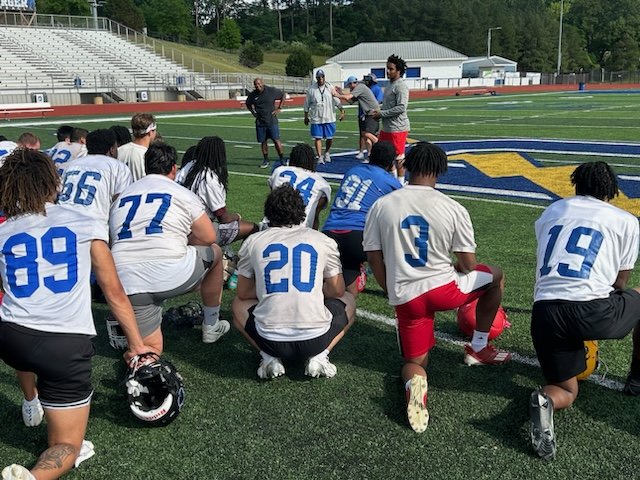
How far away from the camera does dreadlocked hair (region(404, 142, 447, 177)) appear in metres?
3.78

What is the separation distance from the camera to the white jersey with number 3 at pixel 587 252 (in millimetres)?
3295

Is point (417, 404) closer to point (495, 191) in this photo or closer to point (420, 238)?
point (420, 238)

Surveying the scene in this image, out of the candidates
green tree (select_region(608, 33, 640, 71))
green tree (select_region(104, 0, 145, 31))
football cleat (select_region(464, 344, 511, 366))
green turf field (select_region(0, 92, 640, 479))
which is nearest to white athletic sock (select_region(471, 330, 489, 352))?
football cleat (select_region(464, 344, 511, 366))

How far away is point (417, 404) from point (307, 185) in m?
2.59

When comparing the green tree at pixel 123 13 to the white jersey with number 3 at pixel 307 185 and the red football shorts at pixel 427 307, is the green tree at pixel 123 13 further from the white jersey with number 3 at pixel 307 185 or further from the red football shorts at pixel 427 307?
the red football shorts at pixel 427 307

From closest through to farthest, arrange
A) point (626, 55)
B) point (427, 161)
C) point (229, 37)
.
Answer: point (427, 161) → point (229, 37) → point (626, 55)

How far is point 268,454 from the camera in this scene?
3143 millimetres

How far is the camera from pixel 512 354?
4.19 meters

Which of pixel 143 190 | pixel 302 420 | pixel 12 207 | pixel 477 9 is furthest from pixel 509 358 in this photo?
pixel 477 9

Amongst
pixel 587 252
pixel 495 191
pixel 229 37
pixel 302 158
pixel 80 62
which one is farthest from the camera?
pixel 229 37

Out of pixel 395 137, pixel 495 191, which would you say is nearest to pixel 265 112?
pixel 395 137

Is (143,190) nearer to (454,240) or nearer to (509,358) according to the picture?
(454,240)

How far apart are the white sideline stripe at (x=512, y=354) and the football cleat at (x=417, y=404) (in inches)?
38.2

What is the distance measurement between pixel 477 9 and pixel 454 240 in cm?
10847
